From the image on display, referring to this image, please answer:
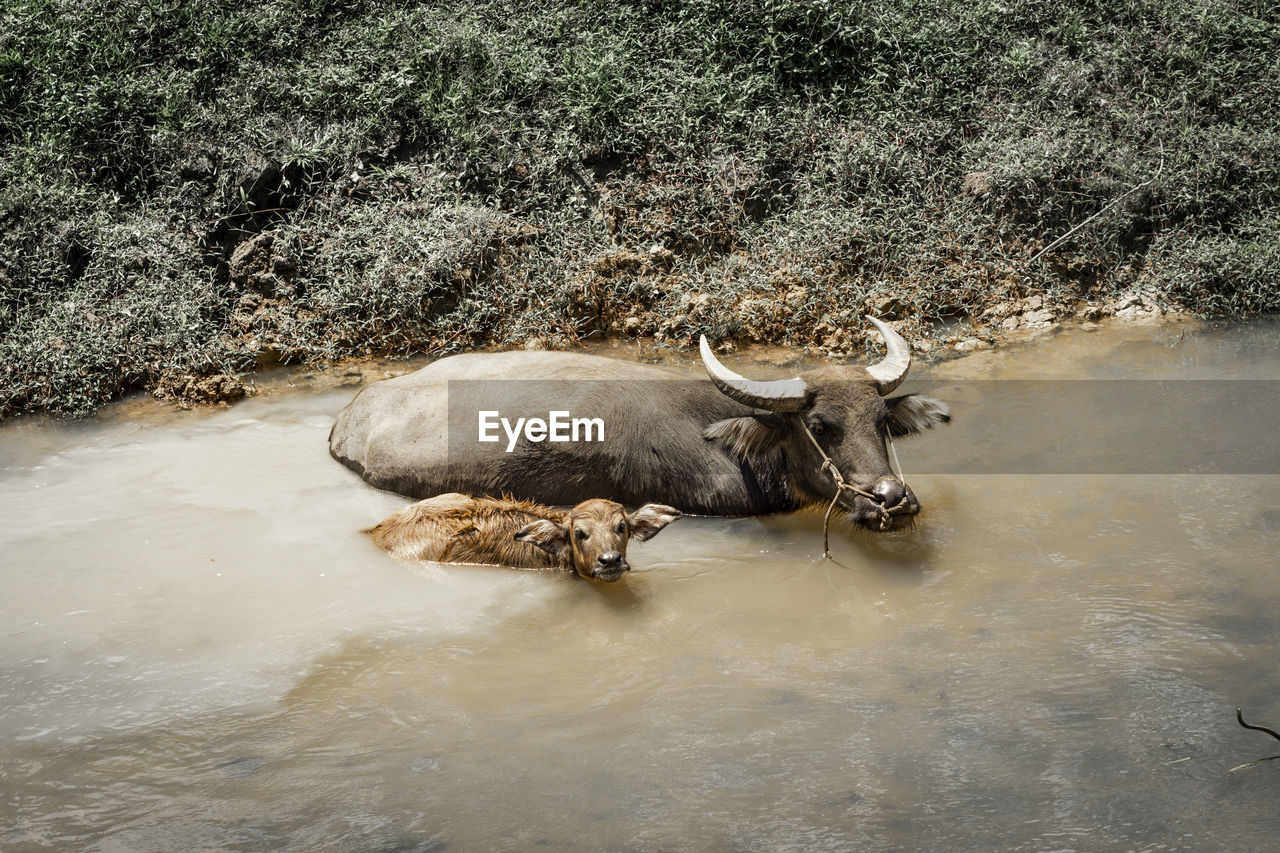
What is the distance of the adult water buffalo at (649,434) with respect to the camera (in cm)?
545

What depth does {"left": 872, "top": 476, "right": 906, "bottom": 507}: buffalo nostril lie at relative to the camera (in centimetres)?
498

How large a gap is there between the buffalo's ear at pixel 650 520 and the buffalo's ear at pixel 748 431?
66 cm

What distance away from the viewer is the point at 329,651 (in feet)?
14.6

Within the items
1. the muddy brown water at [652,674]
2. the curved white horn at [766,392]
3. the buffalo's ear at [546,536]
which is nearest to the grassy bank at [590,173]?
the muddy brown water at [652,674]

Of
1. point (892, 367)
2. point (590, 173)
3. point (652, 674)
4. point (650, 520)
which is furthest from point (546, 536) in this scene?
point (590, 173)

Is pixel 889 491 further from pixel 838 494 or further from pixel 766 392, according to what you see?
pixel 766 392

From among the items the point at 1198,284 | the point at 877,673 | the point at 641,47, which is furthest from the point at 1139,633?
the point at 641,47

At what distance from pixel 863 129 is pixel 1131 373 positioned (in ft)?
10.4

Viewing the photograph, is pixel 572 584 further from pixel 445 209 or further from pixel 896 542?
pixel 445 209

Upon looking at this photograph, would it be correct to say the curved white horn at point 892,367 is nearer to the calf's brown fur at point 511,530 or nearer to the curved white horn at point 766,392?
the curved white horn at point 766,392

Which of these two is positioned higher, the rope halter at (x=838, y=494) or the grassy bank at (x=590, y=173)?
the grassy bank at (x=590, y=173)

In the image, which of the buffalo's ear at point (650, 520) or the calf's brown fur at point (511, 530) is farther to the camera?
the buffalo's ear at point (650, 520)

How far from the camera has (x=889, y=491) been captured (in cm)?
500

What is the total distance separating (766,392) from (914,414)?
902 mm
